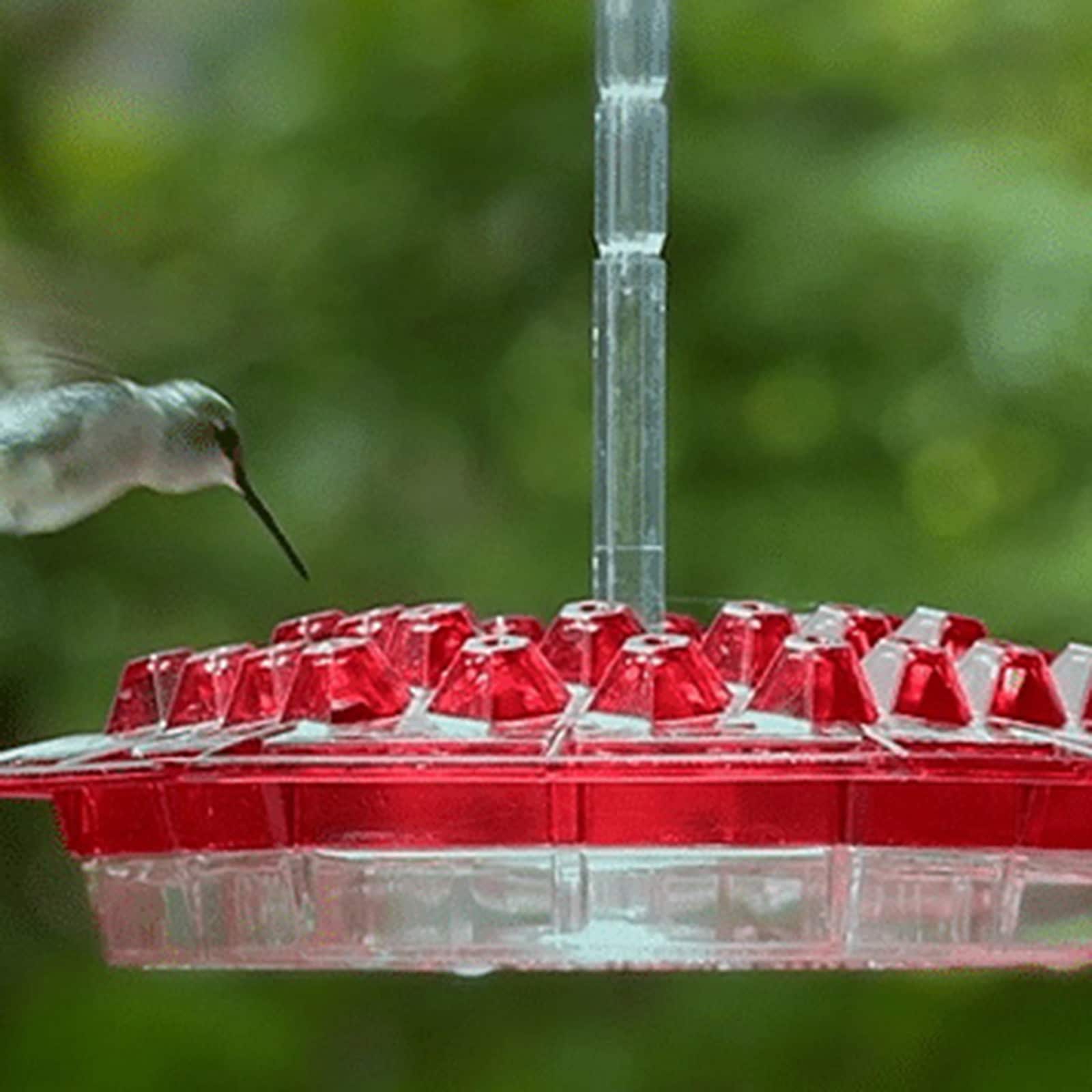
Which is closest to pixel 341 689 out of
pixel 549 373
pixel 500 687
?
pixel 500 687

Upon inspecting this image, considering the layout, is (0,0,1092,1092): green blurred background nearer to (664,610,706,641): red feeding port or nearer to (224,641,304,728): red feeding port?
(664,610,706,641): red feeding port

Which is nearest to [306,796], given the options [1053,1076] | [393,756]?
[393,756]

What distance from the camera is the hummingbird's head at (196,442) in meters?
1.39

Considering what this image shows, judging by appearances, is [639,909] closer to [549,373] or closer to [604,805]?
[604,805]

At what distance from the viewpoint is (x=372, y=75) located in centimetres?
306

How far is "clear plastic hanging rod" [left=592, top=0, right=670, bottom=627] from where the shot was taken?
1.26 metres

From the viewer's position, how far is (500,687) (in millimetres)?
1060

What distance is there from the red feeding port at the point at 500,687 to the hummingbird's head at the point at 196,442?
0.35 m

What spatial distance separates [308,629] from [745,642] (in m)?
0.24

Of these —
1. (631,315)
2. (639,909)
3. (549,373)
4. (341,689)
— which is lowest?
(549,373)

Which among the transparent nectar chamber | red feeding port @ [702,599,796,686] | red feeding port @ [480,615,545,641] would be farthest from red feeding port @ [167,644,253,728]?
red feeding port @ [702,599,796,686]

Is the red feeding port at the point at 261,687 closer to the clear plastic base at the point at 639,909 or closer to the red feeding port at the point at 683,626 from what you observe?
the clear plastic base at the point at 639,909

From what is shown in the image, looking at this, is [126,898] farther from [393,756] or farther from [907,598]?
[907,598]

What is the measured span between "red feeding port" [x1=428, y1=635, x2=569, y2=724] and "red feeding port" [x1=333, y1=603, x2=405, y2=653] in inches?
5.4
